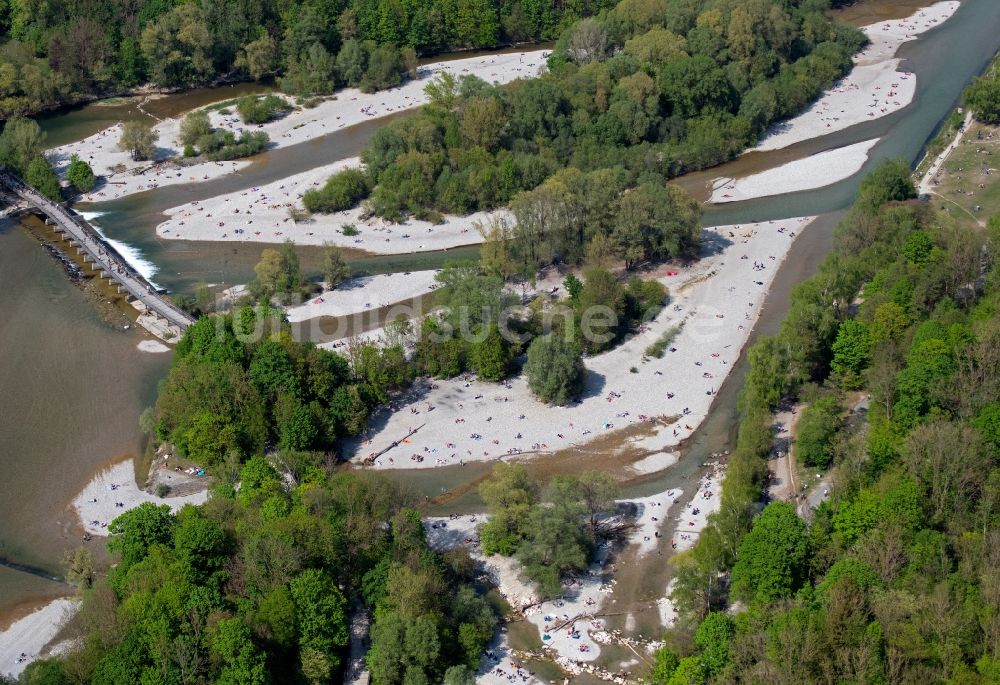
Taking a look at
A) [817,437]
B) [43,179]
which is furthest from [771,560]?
[43,179]

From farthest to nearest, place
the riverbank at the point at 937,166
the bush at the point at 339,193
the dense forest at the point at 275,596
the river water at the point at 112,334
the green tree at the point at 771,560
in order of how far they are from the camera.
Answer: the riverbank at the point at 937,166 → the bush at the point at 339,193 → the river water at the point at 112,334 → the green tree at the point at 771,560 → the dense forest at the point at 275,596

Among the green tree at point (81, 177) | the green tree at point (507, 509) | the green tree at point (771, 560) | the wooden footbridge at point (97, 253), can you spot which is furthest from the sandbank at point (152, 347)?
the green tree at point (771, 560)

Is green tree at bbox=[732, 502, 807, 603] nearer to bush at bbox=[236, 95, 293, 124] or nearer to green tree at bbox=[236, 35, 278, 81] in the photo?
bush at bbox=[236, 95, 293, 124]

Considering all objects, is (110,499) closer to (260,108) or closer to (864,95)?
(260,108)

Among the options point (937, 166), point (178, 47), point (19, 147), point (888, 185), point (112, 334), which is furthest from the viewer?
point (178, 47)

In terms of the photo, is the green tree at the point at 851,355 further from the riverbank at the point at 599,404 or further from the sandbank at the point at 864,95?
the sandbank at the point at 864,95

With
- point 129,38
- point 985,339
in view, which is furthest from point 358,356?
point 129,38
